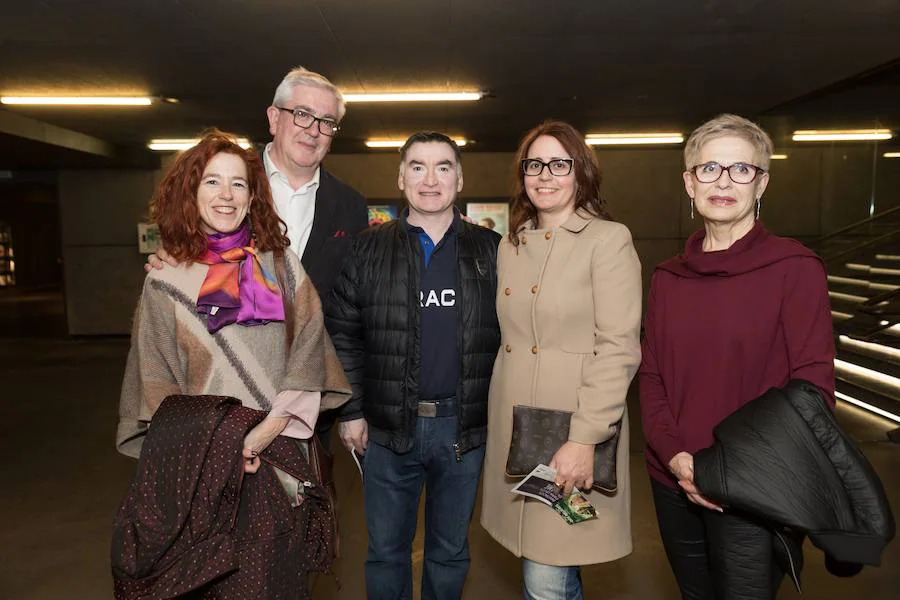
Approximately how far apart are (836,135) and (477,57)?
562 cm

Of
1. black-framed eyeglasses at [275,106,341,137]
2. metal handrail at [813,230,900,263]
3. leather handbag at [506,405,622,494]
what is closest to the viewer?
leather handbag at [506,405,622,494]

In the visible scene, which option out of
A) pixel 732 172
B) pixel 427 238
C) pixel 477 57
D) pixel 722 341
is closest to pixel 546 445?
pixel 722 341

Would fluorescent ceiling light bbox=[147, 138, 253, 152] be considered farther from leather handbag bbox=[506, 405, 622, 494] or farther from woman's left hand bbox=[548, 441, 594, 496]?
woman's left hand bbox=[548, 441, 594, 496]

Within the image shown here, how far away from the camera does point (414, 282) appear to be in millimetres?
2020

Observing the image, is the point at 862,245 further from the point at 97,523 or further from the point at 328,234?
the point at 97,523

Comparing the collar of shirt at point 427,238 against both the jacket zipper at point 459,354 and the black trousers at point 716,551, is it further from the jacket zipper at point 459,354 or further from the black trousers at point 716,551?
the black trousers at point 716,551

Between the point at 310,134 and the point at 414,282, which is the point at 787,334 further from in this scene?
the point at 310,134

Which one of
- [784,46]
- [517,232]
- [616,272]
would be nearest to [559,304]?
[616,272]

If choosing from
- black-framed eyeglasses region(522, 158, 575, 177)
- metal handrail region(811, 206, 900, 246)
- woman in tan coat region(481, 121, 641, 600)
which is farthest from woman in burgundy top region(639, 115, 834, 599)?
metal handrail region(811, 206, 900, 246)

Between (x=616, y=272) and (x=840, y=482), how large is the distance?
2.33ft

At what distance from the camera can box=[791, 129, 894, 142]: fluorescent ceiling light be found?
781 cm

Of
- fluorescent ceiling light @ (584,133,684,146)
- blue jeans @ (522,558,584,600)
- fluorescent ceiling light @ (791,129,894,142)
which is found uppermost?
fluorescent ceiling light @ (584,133,684,146)

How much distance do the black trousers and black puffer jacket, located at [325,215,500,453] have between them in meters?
0.61

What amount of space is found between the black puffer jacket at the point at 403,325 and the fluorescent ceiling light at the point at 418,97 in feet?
15.8
